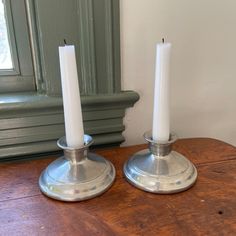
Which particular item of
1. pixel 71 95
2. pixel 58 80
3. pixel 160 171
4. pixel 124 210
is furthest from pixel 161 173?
pixel 58 80

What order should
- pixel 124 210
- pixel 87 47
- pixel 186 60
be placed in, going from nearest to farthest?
pixel 124 210 → pixel 87 47 → pixel 186 60

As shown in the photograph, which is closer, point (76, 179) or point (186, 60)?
point (76, 179)

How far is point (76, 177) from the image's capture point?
1.78 feet

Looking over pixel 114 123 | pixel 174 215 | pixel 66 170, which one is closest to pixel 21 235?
pixel 66 170

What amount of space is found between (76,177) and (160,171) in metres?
0.18

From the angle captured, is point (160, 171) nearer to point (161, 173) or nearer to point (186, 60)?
point (161, 173)

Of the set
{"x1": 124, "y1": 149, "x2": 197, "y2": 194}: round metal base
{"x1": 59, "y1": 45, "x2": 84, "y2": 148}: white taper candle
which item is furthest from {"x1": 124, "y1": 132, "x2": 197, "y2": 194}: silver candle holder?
{"x1": 59, "y1": 45, "x2": 84, "y2": 148}: white taper candle

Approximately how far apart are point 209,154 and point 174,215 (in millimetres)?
271

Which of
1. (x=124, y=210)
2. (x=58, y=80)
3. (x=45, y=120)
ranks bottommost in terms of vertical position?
(x=124, y=210)

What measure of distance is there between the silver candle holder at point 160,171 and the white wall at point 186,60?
0.20m

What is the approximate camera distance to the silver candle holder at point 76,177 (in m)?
0.53

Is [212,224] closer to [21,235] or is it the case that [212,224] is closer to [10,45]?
[21,235]

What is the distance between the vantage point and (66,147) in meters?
0.54

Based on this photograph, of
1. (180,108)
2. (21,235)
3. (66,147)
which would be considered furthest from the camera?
(180,108)
